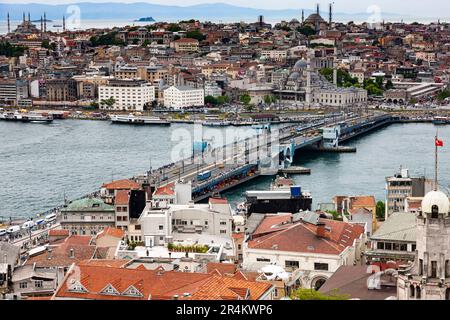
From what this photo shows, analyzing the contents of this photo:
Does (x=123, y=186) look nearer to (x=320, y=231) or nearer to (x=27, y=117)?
(x=320, y=231)

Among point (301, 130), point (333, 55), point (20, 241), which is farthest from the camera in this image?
point (333, 55)

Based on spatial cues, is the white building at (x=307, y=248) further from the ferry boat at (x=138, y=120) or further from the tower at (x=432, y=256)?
the ferry boat at (x=138, y=120)

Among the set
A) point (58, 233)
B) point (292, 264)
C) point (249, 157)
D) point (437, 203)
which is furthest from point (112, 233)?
point (249, 157)

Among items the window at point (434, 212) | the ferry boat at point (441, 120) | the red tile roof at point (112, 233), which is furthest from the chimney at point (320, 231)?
the ferry boat at point (441, 120)

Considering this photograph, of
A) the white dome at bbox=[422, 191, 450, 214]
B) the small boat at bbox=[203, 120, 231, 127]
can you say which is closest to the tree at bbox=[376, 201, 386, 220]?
the white dome at bbox=[422, 191, 450, 214]

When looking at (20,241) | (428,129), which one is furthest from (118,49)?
(20,241)

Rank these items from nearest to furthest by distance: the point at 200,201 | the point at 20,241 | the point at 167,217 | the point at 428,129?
the point at 167,217, the point at 20,241, the point at 200,201, the point at 428,129
